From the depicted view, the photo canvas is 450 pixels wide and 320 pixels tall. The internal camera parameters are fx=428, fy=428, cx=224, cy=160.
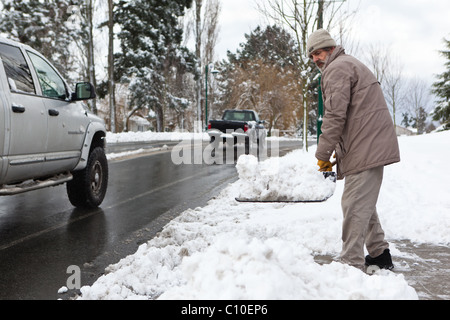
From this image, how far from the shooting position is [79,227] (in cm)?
554

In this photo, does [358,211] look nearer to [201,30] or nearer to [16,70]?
[16,70]

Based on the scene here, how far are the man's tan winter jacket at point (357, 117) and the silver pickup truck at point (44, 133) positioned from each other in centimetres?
320

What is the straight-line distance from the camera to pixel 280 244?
272 centimetres

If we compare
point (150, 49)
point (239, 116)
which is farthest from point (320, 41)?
point (150, 49)

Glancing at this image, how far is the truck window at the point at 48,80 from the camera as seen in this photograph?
549cm

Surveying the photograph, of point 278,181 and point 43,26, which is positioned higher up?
point 43,26

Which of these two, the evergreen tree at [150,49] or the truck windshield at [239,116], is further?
the evergreen tree at [150,49]

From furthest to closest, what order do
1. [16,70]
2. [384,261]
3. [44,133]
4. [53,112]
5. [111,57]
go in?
[111,57] < [53,112] < [44,133] < [16,70] < [384,261]

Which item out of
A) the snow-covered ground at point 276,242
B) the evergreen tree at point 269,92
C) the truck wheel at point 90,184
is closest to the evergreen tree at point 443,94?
the evergreen tree at point 269,92

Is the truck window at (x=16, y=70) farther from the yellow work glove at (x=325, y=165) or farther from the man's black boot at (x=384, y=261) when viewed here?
the man's black boot at (x=384, y=261)

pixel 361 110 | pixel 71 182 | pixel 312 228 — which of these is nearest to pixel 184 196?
pixel 71 182

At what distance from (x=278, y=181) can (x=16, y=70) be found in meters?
4.12

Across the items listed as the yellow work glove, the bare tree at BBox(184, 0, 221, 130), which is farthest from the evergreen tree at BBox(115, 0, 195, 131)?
the yellow work glove
